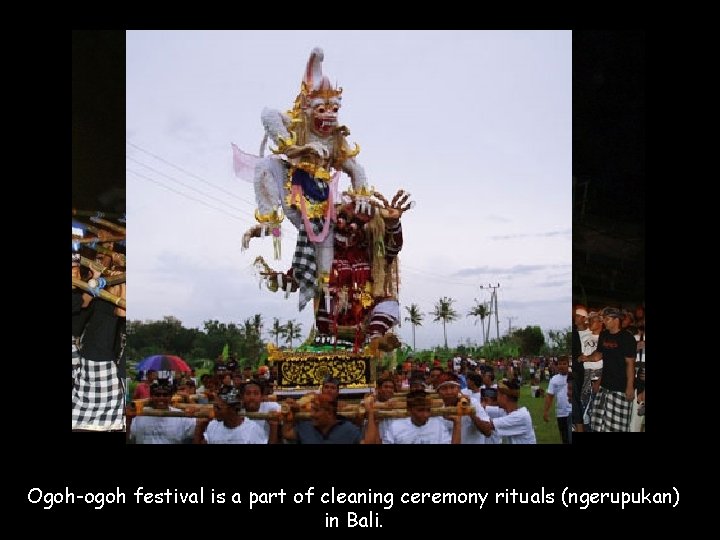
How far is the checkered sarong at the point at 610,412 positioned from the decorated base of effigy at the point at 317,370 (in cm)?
220

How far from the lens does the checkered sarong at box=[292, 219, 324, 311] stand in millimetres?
7797

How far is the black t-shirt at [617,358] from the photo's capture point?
7.17 m

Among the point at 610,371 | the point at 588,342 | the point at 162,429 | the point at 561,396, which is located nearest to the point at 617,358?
the point at 610,371

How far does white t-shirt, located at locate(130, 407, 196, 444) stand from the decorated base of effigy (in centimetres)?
126

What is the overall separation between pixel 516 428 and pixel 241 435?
228 centimetres

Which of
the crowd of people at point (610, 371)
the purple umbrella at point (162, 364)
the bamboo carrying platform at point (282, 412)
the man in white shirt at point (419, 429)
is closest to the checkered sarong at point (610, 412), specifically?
the crowd of people at point (610, 371)

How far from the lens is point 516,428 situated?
6.15m

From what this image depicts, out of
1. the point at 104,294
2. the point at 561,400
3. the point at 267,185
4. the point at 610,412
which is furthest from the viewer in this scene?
the point at 267,185

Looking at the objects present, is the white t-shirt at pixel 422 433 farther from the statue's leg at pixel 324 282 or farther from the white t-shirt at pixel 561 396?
the statue's leg at pixel 324 282

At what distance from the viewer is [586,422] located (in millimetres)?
7301

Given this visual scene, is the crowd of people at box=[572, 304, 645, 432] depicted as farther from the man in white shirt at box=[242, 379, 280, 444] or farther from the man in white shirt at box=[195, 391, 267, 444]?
the man in white shirt at box=[195, 391, 267, 444]

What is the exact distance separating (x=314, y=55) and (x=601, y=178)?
311 centimetres

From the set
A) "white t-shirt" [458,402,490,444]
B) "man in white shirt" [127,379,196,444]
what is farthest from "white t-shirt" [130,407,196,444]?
"white t-shirt" [458,402,490,444]

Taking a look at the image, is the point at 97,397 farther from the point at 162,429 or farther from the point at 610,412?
the point at 610,412
